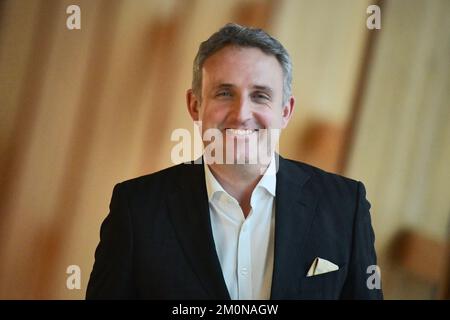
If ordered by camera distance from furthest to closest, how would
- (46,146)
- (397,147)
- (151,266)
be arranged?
(397,147) < (46,146) < (151,266)

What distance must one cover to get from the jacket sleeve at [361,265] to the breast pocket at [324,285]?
0.03 m

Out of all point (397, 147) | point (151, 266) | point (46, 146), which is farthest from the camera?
point (397, 147)

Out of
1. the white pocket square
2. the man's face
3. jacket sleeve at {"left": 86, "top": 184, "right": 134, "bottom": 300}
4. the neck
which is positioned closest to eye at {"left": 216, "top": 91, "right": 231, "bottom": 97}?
the man's face

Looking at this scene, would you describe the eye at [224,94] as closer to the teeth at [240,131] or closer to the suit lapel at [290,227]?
the teeth at [240,131]

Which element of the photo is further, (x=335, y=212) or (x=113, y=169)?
(x=113, y=169)

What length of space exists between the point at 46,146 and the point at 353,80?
38.7 inches

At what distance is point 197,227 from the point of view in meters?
1.23

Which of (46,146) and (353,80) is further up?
(353,80)

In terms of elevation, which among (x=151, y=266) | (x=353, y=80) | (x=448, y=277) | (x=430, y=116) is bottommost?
(x=448, y=277)

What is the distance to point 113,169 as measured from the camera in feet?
4.82

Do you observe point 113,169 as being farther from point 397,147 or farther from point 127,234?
point 397,147

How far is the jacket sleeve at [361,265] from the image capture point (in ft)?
4.14

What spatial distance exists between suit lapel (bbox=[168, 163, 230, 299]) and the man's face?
13cm

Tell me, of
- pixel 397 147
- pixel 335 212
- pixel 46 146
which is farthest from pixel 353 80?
pixel 46 146
